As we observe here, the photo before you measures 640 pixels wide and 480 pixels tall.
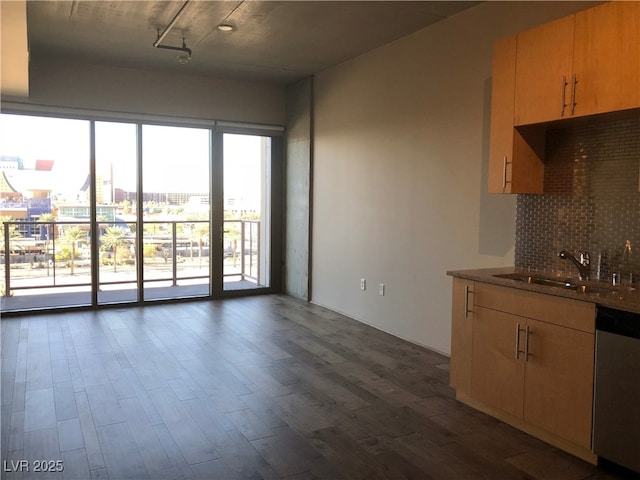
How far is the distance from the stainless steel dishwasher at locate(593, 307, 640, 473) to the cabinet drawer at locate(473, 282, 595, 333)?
8cm

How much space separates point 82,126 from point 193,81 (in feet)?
4.70

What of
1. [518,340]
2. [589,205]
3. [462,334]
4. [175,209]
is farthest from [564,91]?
[175,209]

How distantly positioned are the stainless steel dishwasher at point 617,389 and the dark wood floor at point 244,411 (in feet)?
0.60

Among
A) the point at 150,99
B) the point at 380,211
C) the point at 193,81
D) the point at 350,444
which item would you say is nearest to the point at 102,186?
the point at 150,99

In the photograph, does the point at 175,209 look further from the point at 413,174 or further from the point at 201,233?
the point at 413,174

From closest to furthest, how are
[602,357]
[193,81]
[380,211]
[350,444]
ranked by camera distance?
[602,357] < [350,444] < [380,211] < [193,81]

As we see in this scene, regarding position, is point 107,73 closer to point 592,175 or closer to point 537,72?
point 537,72

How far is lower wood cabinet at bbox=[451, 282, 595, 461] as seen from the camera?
255cm

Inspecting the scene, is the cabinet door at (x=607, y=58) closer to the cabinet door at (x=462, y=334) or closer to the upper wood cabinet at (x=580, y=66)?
the upper wood cabinet at (x=580, y=66)

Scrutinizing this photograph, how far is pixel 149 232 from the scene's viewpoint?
255 inches

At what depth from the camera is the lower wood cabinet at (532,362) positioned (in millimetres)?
2553

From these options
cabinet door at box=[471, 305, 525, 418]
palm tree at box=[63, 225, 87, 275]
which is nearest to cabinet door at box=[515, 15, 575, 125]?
cabinet door at box=[471, 305, 525, 418]

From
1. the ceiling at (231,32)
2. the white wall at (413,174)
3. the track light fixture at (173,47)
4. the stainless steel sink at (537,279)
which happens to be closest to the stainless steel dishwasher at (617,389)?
the stainless steel sink at (537,279)

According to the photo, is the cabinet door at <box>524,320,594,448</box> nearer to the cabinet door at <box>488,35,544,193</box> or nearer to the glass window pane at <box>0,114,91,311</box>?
the cabinet door at <box>488,35,544,193</box>
